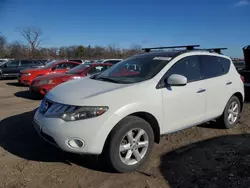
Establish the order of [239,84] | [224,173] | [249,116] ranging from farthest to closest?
1. [249,116]
2. [239,84]
3. [224,173]

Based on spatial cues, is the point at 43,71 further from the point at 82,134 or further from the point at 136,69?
the point at 82,134

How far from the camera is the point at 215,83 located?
4.70 m

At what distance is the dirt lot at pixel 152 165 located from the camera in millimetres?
3205

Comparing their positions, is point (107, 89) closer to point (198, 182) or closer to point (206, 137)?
point (198, 182)

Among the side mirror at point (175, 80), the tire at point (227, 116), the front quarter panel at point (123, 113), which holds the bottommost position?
the tire at point (227, 116)

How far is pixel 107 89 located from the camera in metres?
3.58

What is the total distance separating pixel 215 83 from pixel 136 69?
1.54 meters

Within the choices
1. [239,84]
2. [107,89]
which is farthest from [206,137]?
[107,89]

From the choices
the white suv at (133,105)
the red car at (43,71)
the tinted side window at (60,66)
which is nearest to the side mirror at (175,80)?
the white suv at (133,105)

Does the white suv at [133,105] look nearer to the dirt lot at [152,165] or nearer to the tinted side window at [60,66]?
the dirt lot at [152,165]

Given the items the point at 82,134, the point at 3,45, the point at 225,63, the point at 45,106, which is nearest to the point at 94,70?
the point at 225,63

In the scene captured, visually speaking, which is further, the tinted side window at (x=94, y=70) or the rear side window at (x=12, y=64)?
the rear side window at (x=12, y=64)

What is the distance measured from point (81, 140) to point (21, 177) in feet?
3.15

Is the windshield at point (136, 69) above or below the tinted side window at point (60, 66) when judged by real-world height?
above
